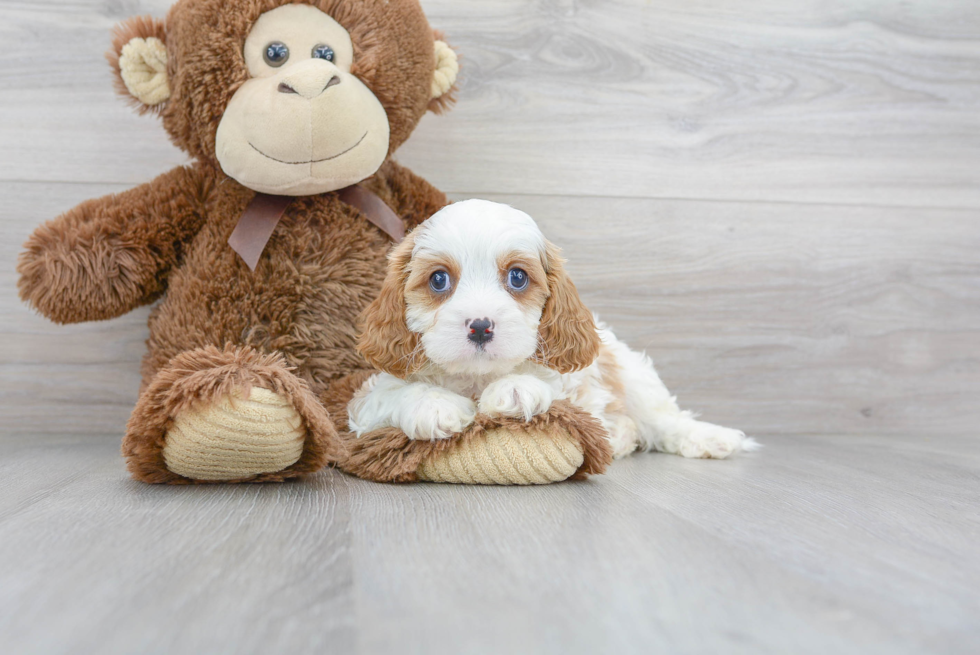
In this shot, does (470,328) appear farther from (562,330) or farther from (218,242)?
(218,242)

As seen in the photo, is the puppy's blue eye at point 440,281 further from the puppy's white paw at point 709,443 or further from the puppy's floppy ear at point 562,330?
the puppy's white paw at point 709,443

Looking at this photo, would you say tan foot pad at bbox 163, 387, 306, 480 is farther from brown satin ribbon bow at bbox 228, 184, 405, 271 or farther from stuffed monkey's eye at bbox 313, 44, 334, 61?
stuffed monkey's eye at bbox 313, 44, 334, 61

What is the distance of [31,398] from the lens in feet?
4.78

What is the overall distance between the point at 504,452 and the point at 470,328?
17 centimetres

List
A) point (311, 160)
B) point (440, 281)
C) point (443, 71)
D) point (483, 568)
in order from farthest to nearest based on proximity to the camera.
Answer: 1. point (443, 71)
2. point (311, 160)
3. point (440, 281)
4. point (483, 568)

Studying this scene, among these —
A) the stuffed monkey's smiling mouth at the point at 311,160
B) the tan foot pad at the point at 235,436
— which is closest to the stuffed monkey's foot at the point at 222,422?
the tan foot pad at the point at 235,436

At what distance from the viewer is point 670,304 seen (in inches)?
63.6

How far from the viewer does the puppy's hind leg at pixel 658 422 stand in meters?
1.32

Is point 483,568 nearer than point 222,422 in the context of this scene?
Yes

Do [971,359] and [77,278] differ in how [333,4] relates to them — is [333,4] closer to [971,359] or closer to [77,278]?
[77,278]

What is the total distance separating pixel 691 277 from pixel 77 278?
1.17 metres

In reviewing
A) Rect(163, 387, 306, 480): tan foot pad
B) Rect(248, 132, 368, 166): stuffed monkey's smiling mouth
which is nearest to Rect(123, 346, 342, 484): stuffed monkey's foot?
Rect(163, 387, 306, 480): tan foot pad

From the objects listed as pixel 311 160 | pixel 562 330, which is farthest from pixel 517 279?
pixel 311 160

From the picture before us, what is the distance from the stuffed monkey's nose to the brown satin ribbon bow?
197 millimetres
